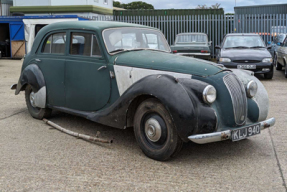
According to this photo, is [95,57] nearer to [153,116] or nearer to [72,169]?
Answer: [153,116]

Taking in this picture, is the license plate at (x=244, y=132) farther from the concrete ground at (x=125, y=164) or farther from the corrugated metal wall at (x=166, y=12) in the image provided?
the corrugated metal wall at (x=166, y=12)

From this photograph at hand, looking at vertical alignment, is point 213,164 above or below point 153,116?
below

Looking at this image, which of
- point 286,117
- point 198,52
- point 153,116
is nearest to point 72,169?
point 153,116

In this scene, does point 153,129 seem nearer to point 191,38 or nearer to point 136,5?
point 191,38

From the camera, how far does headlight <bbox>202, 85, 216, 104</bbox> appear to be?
396cm

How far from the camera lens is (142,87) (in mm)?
4297

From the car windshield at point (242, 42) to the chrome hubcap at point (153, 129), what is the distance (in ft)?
29.7

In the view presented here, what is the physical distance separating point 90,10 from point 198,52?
14.3 m

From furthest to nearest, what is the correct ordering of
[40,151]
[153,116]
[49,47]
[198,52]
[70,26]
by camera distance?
[198,52] → [49,47] → [70,26] → [40,151] → [153,116]

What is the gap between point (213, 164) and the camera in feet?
13.7

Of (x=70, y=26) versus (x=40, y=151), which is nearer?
(x=40, y=151)

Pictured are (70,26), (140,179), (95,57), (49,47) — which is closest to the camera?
(140,179)

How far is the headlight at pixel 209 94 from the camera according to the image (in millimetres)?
3963

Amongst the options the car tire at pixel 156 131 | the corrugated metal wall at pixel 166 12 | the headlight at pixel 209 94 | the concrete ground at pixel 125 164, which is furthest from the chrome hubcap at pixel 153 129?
the corrugated metal wall at pixel 166 12
